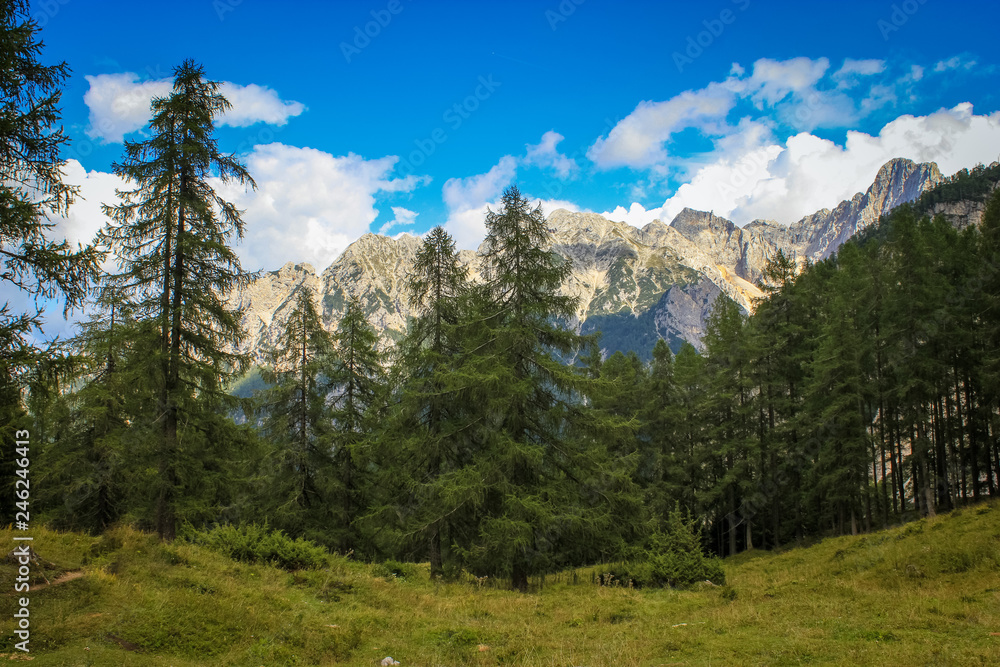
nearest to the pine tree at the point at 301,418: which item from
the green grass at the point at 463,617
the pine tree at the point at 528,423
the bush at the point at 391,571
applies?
the bush at the point at 391,571

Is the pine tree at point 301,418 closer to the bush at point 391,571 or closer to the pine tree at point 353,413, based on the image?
the pine tree at point 353,413

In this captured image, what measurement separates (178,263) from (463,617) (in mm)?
12053

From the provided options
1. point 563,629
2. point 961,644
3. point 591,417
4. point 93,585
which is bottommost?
point 563,629

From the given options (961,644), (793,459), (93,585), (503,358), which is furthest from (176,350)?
(793,459)

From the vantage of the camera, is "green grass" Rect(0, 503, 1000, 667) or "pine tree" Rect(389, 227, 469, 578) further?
"pine tree" Rect(389, 227, 469, 578)

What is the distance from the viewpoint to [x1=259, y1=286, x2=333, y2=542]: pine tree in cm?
2167

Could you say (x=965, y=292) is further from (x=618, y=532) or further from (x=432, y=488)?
(x=432, y=488)

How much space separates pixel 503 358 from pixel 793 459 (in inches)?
891

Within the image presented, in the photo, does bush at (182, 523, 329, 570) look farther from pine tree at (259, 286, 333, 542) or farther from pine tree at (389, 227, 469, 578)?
pine tree at (259, 286, 333, 542)

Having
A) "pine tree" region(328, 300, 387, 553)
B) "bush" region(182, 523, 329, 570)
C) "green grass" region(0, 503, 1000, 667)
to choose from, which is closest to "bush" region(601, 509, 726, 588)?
"green grass" region(0, 503, 1000, 667)

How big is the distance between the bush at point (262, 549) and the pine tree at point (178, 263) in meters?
2.20

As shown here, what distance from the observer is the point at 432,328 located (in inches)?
781

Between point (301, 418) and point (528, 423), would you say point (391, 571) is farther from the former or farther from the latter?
point (301, 418)

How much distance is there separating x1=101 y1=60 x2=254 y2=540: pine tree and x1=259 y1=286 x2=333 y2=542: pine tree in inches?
239
